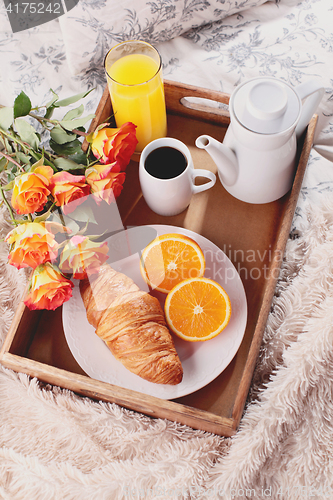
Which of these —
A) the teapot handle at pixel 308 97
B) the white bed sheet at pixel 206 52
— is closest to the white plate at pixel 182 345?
the teapot handle at pixel 308 97

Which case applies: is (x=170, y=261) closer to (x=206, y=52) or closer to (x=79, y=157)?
(x=79, y=157)

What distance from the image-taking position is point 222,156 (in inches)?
30.1

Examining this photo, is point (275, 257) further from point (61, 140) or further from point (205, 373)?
point (61, 140)

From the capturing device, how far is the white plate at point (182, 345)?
72cm

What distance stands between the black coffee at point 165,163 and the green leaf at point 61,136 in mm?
169

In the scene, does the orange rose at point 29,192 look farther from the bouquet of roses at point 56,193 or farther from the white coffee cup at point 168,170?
the white coffee cup at point 168,170

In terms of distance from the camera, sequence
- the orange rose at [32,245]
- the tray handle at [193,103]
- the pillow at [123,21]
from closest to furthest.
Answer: the orange rose at [32,245], the tray handle at [193,103], the pillow at [123,21]

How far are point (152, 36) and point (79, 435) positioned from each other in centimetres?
112

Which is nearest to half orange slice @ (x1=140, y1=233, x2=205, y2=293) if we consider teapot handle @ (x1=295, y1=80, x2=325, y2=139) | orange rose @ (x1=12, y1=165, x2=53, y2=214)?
orange rose @ (x1=12, y1=165, x2=53, y2=214)

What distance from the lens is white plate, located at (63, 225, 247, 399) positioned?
0.72 metres

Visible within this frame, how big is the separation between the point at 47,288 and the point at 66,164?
10.0 inches

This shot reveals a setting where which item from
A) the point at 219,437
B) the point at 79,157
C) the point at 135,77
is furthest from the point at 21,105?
the point at 219,437

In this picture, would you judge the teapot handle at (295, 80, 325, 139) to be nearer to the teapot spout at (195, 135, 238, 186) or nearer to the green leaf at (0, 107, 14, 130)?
the teapot spout at (195, 135, 238, 186)

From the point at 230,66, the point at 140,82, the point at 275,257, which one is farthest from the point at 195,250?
the point at 230,66
